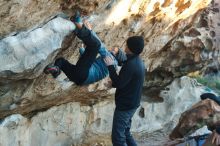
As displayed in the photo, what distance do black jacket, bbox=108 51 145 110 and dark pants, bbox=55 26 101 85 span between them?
252 millimetres

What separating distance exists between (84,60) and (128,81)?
1.72 ft

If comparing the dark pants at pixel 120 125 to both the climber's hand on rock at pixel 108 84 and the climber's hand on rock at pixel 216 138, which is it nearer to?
the climber's hand on rock at pixel 216 138

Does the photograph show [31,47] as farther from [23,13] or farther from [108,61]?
[108,61]

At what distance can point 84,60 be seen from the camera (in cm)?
504

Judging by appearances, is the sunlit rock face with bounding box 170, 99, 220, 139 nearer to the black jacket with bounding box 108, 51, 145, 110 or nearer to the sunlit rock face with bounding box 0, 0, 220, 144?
the black jacket with bounding box 108, 51, 145, 110

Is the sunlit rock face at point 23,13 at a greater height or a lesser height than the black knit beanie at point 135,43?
greater

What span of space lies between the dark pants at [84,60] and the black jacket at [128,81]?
25 cm

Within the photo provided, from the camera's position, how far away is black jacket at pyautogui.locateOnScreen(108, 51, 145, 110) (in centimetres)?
498

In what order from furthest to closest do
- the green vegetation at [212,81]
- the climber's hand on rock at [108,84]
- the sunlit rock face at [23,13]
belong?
1. the green vegetation at [212,81]
2. the climber's hand on rock at [108,84]
3. the sunlit rock face at [23,13]

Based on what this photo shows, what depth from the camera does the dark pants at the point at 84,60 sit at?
4.90 m

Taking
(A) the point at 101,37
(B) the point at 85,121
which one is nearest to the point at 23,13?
(A) the point at 101,37

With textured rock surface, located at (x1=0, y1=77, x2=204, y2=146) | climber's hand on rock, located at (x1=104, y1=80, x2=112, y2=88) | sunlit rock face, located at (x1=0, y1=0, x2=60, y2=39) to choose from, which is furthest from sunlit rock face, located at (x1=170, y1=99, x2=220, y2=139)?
sunlit rock face, located at (x1=0, y1=0, x2=60, y2=39)

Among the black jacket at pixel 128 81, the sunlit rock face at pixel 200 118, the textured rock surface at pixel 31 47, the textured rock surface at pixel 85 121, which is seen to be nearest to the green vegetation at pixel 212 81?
the textured rock surface at pixel 85 121

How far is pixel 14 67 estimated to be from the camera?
5086 millimetres
